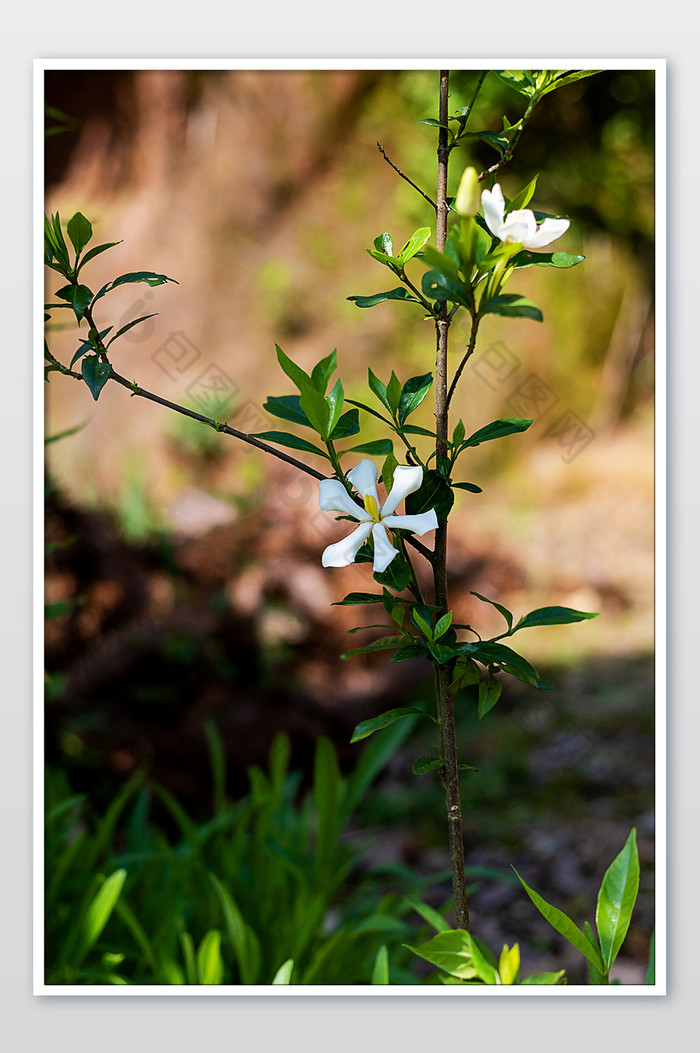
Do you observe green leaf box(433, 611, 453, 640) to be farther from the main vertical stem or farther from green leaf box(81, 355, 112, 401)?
green leaf box(81, 355, 112, 401)

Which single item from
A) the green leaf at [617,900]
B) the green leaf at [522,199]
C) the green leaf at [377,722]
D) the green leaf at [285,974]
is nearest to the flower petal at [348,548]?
the green leaf at [377,722]

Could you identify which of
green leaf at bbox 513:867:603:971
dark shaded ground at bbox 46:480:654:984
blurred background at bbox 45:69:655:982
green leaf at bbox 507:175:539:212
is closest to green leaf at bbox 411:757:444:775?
green leaf at bbox 513:867:603:971

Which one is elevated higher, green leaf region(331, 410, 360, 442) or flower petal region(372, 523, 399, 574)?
green leaf region(331, 410, 360, 442)

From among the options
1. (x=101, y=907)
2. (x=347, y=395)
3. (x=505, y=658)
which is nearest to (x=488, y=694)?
(x=505, y=658)

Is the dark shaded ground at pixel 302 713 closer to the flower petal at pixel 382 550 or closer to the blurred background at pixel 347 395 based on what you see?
the blurred background at pixel 347 395

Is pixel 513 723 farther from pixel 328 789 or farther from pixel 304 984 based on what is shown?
pixel 304 984

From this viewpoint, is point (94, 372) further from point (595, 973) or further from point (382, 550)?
point (595, 973)
